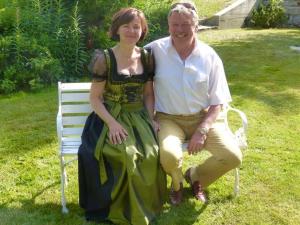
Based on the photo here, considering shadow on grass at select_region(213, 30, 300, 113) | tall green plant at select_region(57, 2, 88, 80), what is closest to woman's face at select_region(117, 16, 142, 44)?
shadow on grass at select_region(213, 30, 300, 113)

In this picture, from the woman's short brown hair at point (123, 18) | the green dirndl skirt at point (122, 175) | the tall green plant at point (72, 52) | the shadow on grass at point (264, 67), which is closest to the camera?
the green dirndl skirt at point (122, 175)

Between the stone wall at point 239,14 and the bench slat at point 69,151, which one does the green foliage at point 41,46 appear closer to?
the bench slat at point 69,151

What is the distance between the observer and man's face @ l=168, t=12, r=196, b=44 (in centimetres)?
356

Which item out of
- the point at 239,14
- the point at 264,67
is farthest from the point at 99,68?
the point at 239,14

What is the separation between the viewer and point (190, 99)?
12.1 ft

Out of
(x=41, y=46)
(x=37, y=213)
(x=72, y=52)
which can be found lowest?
(x=37, y=213)

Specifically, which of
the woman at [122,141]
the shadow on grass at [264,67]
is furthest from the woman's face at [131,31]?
the shadow on grass at [264,67]

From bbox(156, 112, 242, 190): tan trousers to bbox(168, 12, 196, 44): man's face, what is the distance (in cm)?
61

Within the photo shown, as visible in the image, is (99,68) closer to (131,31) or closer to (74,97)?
(131,31)

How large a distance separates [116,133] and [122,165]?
241mm

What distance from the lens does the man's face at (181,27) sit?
3559 millimetres

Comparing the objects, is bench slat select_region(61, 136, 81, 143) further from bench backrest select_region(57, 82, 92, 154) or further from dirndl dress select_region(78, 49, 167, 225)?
dirndl dress select_region(78, 49, 167, 225)

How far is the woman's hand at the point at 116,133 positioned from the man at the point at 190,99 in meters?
0.30

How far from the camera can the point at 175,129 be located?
3.73m
